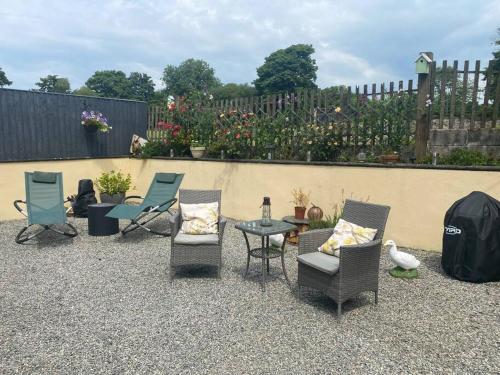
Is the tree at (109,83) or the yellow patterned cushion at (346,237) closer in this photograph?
the yellow patterned cushion at (346,237)

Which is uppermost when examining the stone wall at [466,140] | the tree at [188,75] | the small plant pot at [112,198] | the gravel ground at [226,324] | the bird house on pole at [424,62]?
the tree at [188,75]

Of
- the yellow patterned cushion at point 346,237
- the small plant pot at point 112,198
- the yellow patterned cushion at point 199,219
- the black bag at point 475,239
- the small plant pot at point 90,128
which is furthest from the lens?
the small plant pot at point 90,128

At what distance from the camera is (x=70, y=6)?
20.9 feet

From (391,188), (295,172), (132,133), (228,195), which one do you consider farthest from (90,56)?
(391,188)

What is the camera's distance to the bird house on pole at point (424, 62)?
532 cm

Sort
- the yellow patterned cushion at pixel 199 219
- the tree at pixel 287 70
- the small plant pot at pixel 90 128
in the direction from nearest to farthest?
the yellow patterned cushion at pixel 199 219 → the small plant pot at pixel 90 128 → the tree at pixel 287 70

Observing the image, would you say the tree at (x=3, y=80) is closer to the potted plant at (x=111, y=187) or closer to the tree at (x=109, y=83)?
the tree at (x=109, y=83)

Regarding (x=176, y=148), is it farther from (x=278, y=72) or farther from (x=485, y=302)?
(x=278, y=72)

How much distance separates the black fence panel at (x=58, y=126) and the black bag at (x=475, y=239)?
25.0 ft

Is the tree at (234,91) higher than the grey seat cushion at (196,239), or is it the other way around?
the tree at (234,91)

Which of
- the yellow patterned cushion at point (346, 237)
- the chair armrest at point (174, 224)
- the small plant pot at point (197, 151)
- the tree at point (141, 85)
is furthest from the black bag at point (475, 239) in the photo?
the tree at point (141, 85)

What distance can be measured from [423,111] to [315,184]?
6.50 feet

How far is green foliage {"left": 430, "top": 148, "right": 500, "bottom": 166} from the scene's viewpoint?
15.5 feet

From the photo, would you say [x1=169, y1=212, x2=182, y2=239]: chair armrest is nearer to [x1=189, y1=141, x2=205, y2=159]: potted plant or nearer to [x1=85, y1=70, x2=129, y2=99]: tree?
[x1=189, y1=141, x2=205, y2=159]: potted plant
